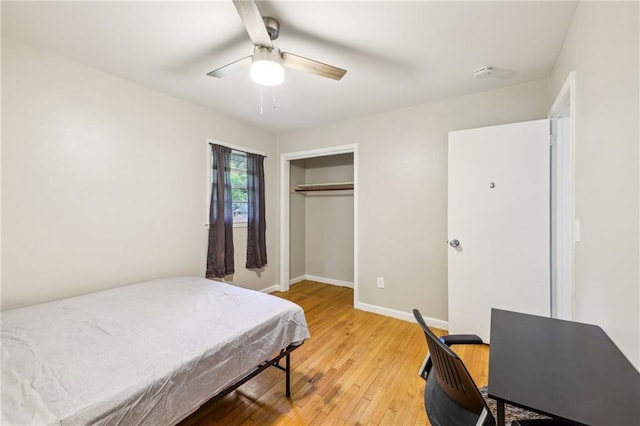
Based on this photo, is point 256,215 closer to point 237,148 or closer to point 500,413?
point 237,148

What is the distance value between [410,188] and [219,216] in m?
2.20

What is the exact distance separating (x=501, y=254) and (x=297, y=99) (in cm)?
243

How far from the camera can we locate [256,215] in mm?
3592

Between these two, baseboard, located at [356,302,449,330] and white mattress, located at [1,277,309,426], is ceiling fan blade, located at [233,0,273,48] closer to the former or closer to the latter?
white mattress, located at [1,277,309,426]

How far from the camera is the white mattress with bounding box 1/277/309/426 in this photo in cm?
94

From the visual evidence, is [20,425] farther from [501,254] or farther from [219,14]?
[501,254]

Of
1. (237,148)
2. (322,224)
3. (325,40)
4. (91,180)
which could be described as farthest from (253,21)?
(322,224)

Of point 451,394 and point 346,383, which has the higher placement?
point 451,394

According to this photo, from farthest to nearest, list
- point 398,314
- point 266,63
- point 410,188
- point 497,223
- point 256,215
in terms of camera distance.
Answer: point 256,215 < point 398,314 < point 410,188 < point 497,223 < point 266,63

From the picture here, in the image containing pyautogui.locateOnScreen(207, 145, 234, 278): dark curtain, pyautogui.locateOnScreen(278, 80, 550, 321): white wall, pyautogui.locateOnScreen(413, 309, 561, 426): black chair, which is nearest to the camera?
pyautogui.locateOnScreen(413, 309, 561, 426): black chair

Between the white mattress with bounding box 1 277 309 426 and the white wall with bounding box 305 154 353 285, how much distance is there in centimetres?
263

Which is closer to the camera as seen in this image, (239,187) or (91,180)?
(91,180)

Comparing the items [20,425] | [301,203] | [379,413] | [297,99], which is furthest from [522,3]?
[301,203]

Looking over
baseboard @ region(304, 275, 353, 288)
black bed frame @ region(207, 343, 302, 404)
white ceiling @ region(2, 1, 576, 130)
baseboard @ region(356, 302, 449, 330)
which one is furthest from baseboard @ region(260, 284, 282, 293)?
white ceiling @ region(2, 1, 576, 130)
